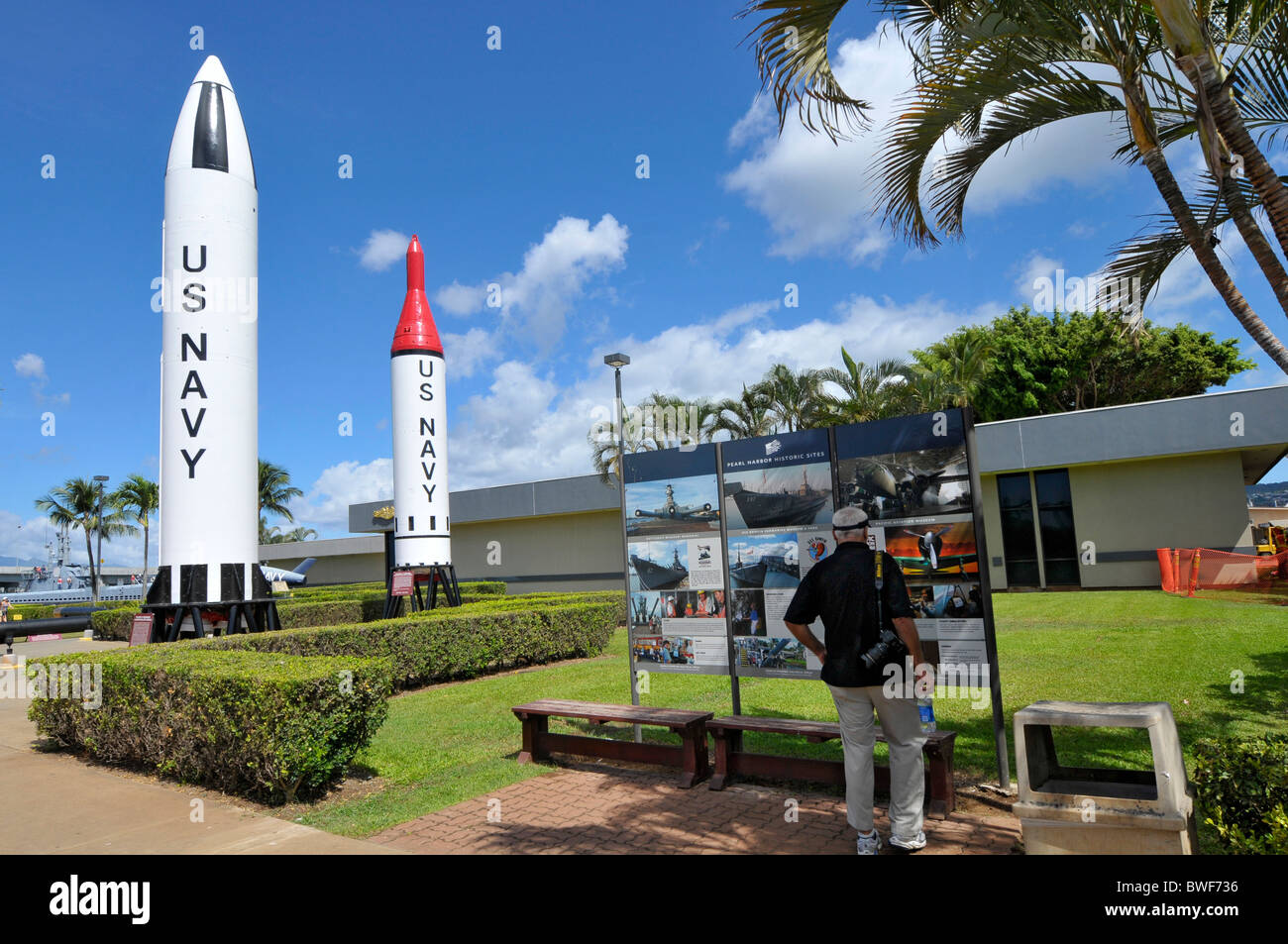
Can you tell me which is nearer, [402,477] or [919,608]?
[919,608]

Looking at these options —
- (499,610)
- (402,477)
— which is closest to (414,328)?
(402,477)

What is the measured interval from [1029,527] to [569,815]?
23.1 meters

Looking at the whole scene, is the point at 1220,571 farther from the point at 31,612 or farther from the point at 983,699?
the point at 31,612

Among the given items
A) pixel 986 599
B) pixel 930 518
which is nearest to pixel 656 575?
pixel 930 518

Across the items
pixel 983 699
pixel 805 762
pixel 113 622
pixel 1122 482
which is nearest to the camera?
pixel 805 762

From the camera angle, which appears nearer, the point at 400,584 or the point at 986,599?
the point at 986,599

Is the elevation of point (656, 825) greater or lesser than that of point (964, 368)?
lesser

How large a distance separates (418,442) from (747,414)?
37.4 ft

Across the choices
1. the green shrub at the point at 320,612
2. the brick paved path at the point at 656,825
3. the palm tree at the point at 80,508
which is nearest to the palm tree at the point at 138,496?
the palm tree at the point at 80,508

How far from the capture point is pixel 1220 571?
1950cm

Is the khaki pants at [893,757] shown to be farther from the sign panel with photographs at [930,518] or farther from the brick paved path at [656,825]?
the sign panel with photographs at [930,518]

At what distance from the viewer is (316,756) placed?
238 inches

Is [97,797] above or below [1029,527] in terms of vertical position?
below
